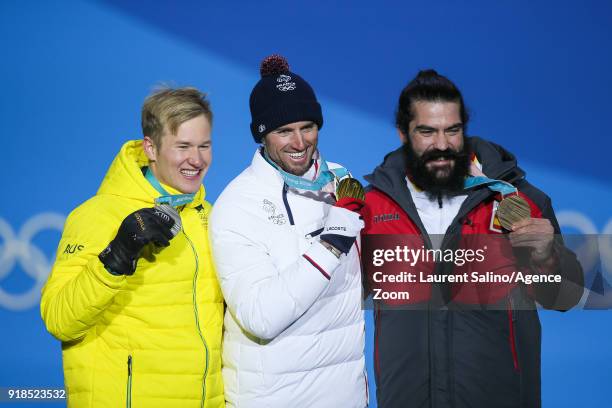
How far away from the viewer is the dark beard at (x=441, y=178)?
7.86ft

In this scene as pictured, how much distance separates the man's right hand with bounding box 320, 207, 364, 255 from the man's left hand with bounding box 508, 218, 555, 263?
0.52 metres

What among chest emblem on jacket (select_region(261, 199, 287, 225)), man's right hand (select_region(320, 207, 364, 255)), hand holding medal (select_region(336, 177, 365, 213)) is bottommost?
man's right hand (select_region(320, 207, 364, 255))

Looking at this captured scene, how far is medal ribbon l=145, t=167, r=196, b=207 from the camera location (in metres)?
2.19

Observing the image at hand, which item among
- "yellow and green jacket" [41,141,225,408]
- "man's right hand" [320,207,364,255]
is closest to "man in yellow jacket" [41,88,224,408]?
"yellow and green jacket" [41,141,225,408]

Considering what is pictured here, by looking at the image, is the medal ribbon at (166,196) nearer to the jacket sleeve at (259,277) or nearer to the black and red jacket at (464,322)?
the jacket sleeve at (259,277)

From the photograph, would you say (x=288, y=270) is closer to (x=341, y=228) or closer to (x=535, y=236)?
(x=341, y=228)

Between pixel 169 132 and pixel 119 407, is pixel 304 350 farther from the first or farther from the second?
pixel 169 132

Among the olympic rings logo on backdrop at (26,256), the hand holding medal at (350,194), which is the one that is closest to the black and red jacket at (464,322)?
the hand holding medal at (350,194)

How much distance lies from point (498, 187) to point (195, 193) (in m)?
0.96

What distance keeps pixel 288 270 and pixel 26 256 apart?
2971 millimetres

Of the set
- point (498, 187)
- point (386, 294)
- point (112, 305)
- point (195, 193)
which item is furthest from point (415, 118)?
point (112, 305)

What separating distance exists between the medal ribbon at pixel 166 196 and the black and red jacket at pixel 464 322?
2.03 ft

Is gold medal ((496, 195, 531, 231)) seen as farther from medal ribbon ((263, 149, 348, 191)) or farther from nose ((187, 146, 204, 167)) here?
nose ((187, 146, 204, 167))

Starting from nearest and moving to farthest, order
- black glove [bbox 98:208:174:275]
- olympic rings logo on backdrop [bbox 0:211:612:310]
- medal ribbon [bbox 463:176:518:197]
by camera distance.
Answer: black glove [bbox 98:208:174:275] → medal ribbon [bbox 463:176:518:197] → olympic rings logo on backdrop [bbox 0:211:612:310]
